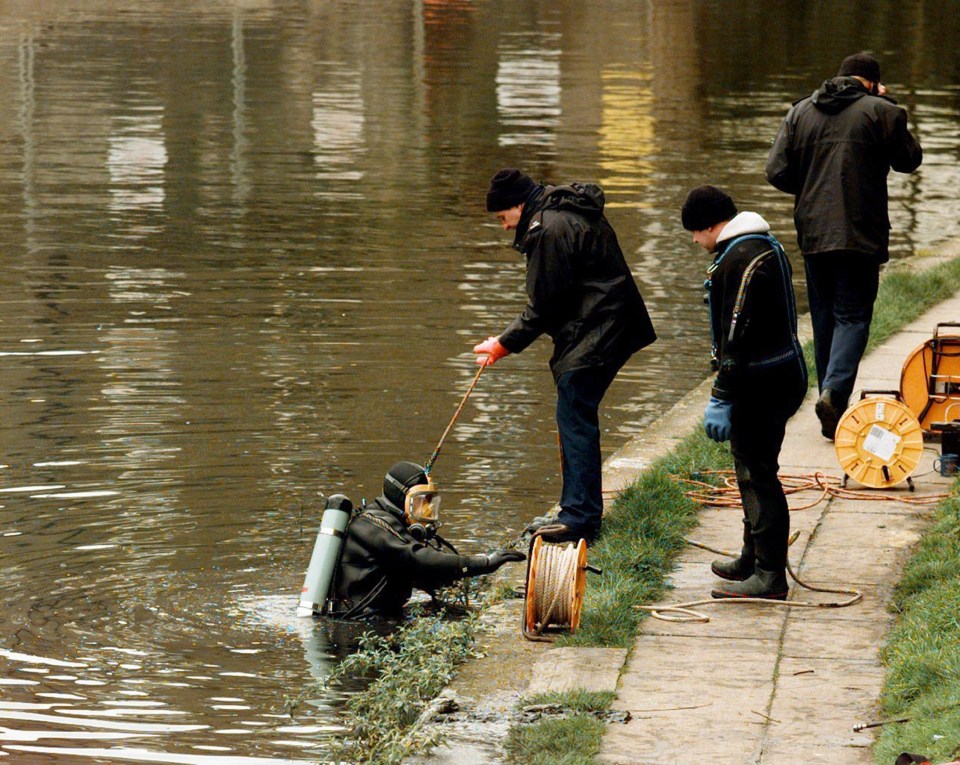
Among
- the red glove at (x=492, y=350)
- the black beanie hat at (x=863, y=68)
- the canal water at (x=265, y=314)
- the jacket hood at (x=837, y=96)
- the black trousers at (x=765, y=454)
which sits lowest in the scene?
the canal water at (x=265, y=314)

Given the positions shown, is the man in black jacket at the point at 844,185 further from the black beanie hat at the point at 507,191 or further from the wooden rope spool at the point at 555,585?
the wooden rope spool at the point at 555,585

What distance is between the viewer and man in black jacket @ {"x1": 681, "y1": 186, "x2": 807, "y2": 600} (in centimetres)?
701

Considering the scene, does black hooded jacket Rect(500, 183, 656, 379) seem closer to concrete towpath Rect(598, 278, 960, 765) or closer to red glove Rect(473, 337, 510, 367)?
red glove Rect(473, 337, 510, 367)

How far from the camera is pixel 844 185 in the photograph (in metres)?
9.27

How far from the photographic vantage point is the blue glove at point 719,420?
7.20m

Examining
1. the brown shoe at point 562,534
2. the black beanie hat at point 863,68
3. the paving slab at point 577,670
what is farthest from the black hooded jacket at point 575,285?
the black beanie hat at point 863,68

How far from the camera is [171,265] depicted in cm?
1566

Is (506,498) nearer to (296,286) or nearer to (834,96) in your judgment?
(834,96)

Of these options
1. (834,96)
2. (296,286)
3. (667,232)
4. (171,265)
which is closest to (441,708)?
(834,96)

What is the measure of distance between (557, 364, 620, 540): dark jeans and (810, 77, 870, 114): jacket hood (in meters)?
2.20

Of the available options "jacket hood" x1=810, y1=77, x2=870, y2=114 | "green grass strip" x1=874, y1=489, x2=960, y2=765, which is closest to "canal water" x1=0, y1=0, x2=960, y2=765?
"green grass strip" x1=874, y1=489, x2=960, y2=765

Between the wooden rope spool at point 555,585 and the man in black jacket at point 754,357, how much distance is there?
0.79 metres

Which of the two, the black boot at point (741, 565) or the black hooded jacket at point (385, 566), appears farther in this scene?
the black hooded jacket at point (385, 566)

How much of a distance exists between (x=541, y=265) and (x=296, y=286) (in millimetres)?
7243
